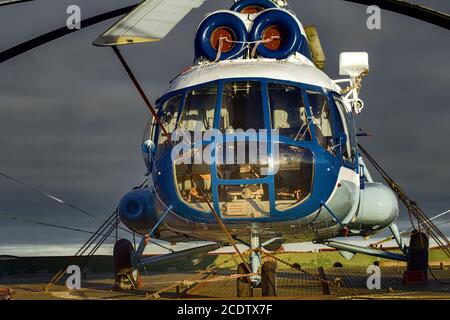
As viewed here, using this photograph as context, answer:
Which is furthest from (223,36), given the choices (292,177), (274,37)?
(292,177)

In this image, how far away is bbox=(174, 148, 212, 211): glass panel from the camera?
1396cm

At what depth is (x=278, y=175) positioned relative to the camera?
13727 millimetres

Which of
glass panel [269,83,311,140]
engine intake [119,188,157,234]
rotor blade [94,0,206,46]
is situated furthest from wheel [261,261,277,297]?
engine intake [119,188,157,234]

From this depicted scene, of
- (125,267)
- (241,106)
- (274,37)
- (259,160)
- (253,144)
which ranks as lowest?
(125,267)

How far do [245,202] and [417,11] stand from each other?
477 cm

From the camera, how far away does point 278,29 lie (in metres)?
15.7

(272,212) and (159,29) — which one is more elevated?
(159,29)

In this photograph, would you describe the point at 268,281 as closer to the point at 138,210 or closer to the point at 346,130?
the point at 346,130

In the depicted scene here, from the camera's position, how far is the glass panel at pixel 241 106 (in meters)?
14.5

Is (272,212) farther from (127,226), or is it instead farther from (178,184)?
(127,226)

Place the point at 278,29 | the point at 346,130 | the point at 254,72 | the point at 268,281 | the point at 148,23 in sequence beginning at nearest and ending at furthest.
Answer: the point at 148,23 < the point at 268,281 < the point at 254,72 < the point at 278,29 < the point at 346,130

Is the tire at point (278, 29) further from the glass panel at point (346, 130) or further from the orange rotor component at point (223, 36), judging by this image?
the glass panel at point (346, 130)
